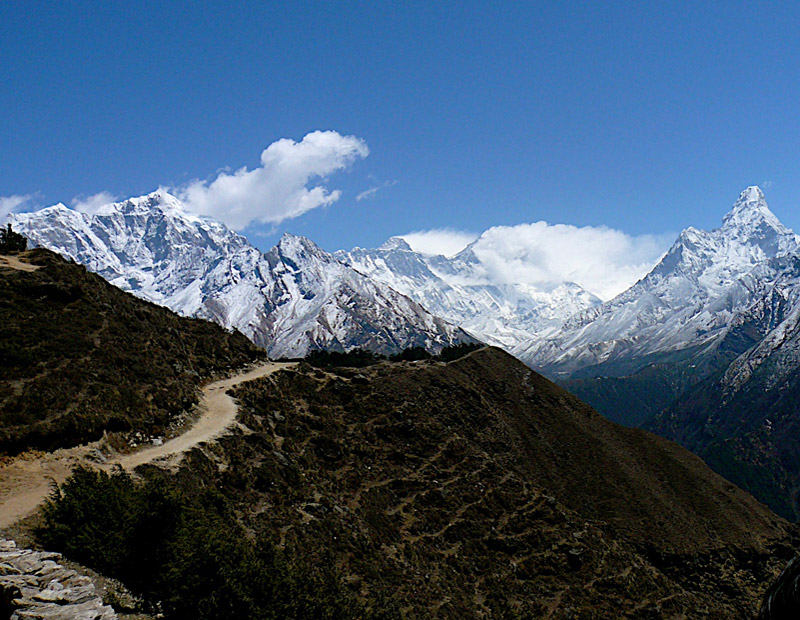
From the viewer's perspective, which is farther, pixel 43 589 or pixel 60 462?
pixel 60 462

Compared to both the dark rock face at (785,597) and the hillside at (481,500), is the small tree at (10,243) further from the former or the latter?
the dark rock face at (785,597)

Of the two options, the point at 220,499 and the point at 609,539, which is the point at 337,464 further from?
the point at 609,539

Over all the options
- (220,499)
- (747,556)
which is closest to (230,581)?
(220,499)

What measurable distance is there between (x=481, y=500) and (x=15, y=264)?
6476 cm

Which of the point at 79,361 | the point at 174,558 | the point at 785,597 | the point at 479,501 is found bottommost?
the point at 479,501

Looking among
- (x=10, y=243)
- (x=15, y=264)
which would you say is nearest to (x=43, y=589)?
(x=15, y=264)

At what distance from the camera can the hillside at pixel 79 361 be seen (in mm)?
44094

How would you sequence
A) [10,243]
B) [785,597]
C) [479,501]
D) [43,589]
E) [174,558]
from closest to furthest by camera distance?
[785,597] → [43,589] → [174,558] → [479,501] → [10,243]

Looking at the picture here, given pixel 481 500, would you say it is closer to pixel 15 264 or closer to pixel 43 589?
pixel 43 589

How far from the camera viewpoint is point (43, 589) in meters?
23.5

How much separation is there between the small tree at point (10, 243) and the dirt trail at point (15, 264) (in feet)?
15.2

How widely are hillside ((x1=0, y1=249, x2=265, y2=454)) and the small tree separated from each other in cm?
288

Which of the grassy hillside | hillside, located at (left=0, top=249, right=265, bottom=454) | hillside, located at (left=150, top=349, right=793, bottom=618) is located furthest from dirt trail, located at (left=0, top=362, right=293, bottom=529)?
the grassy hillside

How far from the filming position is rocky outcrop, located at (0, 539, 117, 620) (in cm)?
2117
